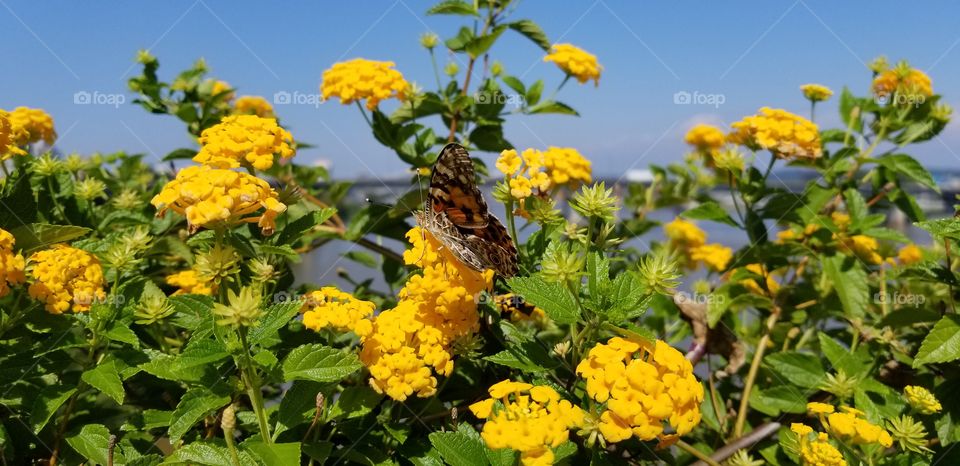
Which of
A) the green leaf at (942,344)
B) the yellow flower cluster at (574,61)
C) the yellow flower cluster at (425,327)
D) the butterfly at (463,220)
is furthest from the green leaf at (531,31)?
the green leaf at (942,344)

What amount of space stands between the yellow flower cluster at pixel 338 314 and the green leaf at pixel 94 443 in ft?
1.40

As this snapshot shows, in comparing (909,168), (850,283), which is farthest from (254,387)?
(909,168)

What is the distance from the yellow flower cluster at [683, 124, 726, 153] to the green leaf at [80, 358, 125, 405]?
307 centimetres

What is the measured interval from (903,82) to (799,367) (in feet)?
4.23

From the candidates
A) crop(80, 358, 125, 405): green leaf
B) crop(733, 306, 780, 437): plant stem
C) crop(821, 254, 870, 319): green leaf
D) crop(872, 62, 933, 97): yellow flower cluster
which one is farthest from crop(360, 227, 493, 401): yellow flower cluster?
crop(872, 62, 933, 97): yellow flower cluster

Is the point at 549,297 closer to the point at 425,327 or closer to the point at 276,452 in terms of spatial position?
the point at 425,327

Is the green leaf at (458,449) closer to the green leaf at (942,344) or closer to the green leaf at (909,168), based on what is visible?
the green leaf at (942,344)

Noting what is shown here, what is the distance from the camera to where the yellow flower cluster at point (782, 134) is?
6.95ft

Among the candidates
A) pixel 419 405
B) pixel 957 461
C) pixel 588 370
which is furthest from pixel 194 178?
pixel 957 461

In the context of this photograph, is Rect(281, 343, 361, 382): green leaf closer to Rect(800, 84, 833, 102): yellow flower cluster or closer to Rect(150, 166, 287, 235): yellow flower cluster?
Rect(150, 166, 287, 235): yellow flower cluster

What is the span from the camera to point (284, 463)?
1041 mm

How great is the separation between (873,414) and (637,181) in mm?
2109

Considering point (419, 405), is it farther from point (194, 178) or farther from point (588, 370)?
point (194, 178)

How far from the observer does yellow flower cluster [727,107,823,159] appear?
83.4 inches
